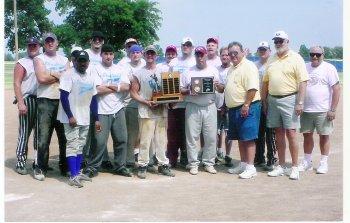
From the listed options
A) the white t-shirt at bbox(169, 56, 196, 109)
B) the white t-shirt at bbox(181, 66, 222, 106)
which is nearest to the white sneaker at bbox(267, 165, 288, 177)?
the white t-shirt at bbox(181, 66, 222, 106)

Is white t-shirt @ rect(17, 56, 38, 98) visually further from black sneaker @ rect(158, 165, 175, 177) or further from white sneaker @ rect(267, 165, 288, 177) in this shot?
white sneaker @ rect(267, 165, 288, 177)

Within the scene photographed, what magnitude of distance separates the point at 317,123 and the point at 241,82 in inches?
57.1

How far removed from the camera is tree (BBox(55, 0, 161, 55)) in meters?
48.6

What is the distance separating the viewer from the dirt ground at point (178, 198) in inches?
200

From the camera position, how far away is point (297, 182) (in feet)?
21.7

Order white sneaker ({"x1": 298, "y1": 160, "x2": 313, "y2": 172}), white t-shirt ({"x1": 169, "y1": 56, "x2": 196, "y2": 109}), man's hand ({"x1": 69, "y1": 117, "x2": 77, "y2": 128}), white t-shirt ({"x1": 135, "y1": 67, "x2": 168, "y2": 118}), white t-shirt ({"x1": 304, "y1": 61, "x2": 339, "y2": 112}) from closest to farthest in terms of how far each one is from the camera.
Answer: man's hand ({"x1": 69, "y1": 117, "x2": 77, "y2": 128}) → white t-shirt ({"x1": 135, "y1": 67, "x2": 168, "y2": 118}) → white t-shirt ({"x1": 304, "y1": 61, "x2": 339, "y2": 112}) → white sneaker ({"x1": 298, "y1": 160, "x2": 313, "y2": 172}) → white t-shirt ({"x1": 169, "y1": 56, "x2": 196, "y2": 109})

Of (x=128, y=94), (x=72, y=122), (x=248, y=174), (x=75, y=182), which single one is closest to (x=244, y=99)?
(x=248, y=174)

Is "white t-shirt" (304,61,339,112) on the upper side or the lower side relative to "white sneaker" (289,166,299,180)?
upper

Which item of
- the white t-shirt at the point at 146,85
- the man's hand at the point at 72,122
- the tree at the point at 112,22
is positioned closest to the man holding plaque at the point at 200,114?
the white t-shirt at the point at 146,85

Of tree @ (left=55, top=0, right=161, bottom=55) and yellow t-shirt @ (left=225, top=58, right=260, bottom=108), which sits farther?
tree @ (left=55, top=0, right=161, bottom=55)

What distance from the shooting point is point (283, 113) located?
6.80m

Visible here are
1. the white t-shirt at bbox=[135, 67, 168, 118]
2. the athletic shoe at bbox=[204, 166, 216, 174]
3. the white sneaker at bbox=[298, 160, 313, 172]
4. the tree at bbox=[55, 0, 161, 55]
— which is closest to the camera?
the white t-shirt at bbox=[135, 67, 168, 118]

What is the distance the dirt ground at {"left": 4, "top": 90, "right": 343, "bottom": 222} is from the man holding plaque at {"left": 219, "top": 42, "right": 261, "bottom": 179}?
0.59m

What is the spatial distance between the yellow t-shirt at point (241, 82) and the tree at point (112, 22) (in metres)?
41.1
